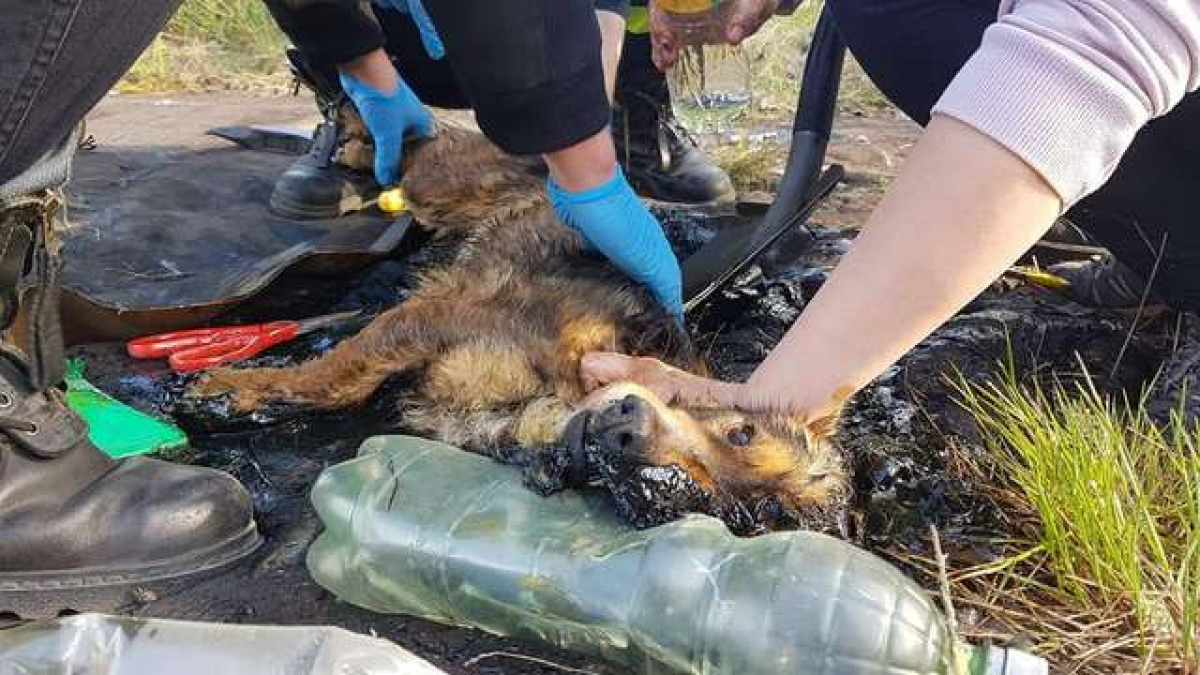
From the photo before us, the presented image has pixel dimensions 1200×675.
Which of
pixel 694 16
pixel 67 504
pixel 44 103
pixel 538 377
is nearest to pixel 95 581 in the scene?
pixel 67 504

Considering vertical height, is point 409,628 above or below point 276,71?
above

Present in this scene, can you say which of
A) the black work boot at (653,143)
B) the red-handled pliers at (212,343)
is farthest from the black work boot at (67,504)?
the black work boot at (653,143)

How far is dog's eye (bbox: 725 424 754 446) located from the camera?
2297mm

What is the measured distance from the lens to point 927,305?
188 centimetres

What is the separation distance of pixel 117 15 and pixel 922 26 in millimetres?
2029

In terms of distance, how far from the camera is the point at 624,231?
2998 mm

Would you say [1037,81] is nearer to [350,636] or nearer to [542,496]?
Result: [542,496]

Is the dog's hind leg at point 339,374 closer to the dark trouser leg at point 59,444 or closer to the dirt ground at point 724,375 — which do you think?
the dirt ground at point 724,375

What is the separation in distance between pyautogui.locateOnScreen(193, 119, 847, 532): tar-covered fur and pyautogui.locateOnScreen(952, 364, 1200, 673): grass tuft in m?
0.38

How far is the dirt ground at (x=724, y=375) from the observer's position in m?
2.12

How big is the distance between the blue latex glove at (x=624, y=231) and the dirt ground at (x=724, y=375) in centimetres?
28

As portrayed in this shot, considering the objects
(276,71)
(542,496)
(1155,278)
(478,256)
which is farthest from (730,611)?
(276,71)

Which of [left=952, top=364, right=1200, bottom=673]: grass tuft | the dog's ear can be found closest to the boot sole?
the dog's ear

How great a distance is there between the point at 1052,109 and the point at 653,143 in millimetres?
3114
